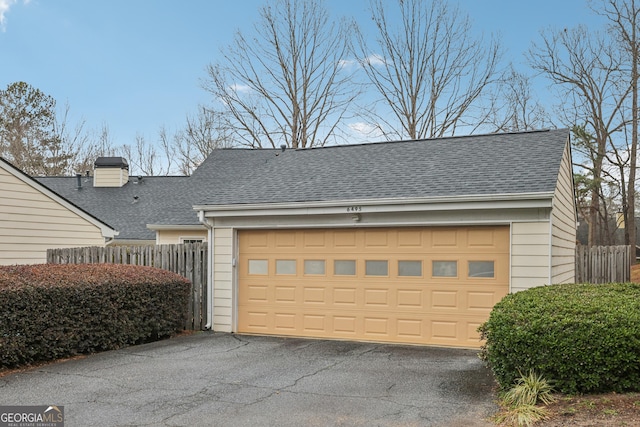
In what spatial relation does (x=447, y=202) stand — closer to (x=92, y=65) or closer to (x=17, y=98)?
(x=92, y=65)

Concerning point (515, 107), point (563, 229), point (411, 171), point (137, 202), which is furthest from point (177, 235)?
point (515, 107)

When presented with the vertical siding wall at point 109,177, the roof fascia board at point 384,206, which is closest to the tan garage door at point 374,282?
the roof fascia board at point 384,206

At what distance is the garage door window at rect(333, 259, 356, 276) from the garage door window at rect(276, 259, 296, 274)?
0.83 meters

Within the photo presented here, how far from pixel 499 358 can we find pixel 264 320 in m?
5.80

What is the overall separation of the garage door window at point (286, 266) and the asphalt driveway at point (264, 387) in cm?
174

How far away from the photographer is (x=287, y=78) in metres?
26.9

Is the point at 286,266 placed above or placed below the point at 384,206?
below

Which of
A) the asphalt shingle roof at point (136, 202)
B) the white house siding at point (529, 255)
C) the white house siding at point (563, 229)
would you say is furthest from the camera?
the asphalt shingle roof at point (136, 202)

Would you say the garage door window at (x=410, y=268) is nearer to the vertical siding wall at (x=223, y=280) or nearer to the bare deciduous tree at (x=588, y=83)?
the vertical siding wall at (x=223, y=280)

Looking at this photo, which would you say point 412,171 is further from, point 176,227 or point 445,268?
point 176,227

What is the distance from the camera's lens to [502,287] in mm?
8883

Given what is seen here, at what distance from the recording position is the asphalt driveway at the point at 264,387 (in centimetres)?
536

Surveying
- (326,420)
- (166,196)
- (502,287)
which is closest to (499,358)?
(326,420)

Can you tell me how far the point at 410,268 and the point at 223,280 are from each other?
3.71m
